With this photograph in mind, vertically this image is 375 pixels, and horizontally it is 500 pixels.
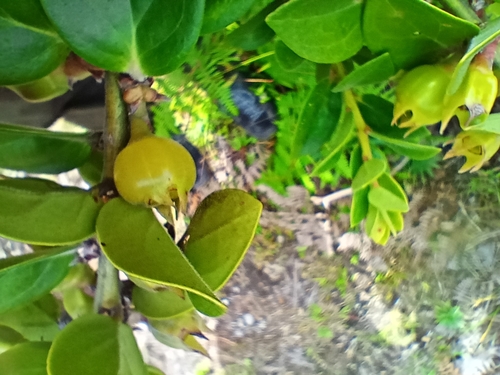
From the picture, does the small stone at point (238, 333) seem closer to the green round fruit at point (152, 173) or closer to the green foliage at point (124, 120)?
the green foliage at point (124, 120)

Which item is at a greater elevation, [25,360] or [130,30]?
[130,30]

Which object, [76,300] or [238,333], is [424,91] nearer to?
[76,300]

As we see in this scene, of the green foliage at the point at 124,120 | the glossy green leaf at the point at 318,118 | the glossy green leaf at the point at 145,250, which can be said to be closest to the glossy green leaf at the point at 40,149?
the green foliage at the point at 124,120

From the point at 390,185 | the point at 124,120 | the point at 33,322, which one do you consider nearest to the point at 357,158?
the point at 390,185

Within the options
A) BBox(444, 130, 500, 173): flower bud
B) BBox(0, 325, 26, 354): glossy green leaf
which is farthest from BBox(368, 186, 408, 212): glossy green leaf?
BBox(0, 325, 26, 354): glossy green leaf

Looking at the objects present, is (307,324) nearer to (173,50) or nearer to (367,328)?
(367,328)

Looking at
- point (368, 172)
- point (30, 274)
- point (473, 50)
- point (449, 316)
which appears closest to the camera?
point (473, 50)
